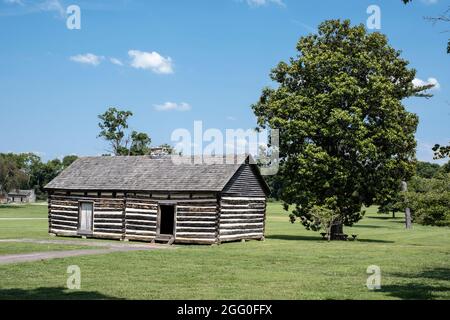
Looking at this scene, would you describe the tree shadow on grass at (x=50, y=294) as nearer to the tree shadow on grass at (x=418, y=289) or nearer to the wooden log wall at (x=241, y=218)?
the tree shadow on grass at (x=418, y=289)

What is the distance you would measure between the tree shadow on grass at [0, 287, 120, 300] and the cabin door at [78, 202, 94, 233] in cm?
2009

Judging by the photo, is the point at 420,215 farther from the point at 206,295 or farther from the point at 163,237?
the point at 206,295

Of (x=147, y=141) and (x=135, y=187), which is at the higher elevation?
(x=147, y=141)

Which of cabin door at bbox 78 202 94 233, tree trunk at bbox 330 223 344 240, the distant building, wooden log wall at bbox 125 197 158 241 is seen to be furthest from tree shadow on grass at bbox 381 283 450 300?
the distant building

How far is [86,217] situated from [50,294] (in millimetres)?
21219

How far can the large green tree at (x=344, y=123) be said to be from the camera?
112ft

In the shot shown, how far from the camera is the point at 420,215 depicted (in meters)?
24.9

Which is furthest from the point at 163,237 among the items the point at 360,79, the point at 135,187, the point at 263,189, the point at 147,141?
the point at 147,141

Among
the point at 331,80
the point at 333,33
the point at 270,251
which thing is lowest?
the point at 270,251

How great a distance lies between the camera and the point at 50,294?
12.6 meters

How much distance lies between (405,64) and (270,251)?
1820cm

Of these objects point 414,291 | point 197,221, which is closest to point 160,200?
point 197,221

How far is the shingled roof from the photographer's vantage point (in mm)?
30406

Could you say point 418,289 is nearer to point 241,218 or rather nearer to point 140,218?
point 241,218
